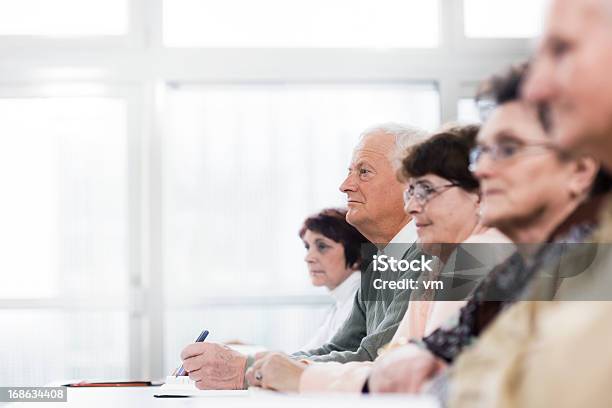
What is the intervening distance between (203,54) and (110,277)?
919mm

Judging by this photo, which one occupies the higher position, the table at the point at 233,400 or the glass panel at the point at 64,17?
the glass panel at the point at 64,17

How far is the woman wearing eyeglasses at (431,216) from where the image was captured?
111 centimetres

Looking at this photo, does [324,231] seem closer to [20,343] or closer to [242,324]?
[242,324]

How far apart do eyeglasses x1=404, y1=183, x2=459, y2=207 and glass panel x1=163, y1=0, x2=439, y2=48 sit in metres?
2.50

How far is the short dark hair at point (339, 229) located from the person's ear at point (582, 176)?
1.78 metres

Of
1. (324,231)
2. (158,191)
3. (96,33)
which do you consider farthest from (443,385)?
(96,33)

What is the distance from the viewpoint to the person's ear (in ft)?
2.61

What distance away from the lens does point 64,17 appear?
362 cm

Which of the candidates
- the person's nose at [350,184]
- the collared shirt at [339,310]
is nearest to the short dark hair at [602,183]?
the person's nose at [350,184]

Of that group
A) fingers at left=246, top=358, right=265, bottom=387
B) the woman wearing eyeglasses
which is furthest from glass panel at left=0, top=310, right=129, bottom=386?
the woman wearing eyeglasses

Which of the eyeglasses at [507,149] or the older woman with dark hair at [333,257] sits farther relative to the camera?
the older woman with dark hair at [333,257]

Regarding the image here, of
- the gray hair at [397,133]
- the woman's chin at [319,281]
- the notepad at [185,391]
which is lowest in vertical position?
the notepad at [185,391]

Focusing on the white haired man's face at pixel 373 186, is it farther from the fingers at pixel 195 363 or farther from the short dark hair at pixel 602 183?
the short dark hair at pixel 602 183

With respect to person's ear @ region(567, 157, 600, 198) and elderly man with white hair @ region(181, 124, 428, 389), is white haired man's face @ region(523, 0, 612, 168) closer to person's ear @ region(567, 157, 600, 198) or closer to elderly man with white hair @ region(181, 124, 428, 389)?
person's ear @ region(567, 157, 600, 198)
